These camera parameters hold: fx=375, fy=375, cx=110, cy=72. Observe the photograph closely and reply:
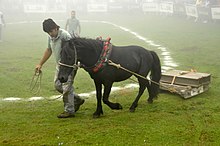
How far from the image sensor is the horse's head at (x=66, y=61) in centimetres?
699

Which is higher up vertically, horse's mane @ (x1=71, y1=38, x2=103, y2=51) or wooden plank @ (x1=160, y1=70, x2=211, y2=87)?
horse's mane @ (x1=71, y1=38, x2=103, y2=51)

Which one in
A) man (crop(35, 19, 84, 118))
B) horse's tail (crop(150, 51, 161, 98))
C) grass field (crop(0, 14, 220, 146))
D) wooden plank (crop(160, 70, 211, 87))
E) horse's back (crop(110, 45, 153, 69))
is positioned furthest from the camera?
wooden plank (crop(160, 70, 211, 87))

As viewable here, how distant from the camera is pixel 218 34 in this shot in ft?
77.5

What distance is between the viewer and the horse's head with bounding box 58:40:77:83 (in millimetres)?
6988

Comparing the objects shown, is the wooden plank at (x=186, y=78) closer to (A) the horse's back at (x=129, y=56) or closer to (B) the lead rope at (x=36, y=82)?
(A) the horse's back at (x=129, y=56)

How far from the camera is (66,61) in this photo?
701cm

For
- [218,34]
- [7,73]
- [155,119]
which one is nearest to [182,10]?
[218,34]

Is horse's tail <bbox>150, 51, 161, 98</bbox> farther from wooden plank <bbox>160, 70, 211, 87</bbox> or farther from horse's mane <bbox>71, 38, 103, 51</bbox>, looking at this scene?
horse's mane <bbox>71, 38, 103, 51</bbox>

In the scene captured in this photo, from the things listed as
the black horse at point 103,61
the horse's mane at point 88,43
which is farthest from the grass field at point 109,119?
the horse's mane at point 88,43

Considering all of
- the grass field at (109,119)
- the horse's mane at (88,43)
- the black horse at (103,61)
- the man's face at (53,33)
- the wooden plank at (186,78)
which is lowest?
the grass field at (109,119)

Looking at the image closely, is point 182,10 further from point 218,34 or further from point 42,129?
point 42,129

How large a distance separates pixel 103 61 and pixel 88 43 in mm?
487

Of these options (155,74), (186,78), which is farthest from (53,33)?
(186,78)

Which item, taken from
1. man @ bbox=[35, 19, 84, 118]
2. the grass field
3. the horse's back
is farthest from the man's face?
the grass field
